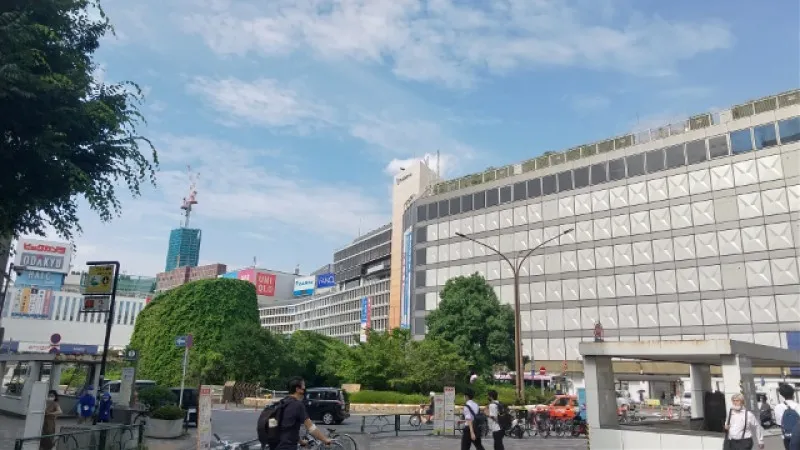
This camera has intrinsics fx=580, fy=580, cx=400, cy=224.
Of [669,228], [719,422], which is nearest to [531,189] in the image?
[669,228]

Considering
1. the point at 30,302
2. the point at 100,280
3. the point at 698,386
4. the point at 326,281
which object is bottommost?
the point at 698,386

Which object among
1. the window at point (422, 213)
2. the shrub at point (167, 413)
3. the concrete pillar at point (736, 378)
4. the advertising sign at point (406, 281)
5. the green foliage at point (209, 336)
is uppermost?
the window at point (422, 213)

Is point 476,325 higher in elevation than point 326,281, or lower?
lower

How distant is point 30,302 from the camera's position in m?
113

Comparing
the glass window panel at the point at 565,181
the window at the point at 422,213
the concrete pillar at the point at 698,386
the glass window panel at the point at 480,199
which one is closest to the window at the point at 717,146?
the glass window panel at the point at 565,181

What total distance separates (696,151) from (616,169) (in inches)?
272

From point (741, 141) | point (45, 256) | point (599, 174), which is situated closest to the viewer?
point (741, 141)

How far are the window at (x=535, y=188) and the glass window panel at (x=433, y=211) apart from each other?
11733 millimetres

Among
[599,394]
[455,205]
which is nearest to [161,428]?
[599,394]

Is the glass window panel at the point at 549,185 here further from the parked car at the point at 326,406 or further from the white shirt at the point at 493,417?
the white shirt at the point at 493,417

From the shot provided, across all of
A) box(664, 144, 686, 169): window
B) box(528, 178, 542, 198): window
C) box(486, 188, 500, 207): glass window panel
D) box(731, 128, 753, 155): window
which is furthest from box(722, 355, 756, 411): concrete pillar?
box(486, 188, 500, 207): glass window panel

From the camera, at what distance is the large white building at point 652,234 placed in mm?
44469

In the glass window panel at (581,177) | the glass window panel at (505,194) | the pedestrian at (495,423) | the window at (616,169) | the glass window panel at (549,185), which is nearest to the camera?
the pedestrian at (495,423)

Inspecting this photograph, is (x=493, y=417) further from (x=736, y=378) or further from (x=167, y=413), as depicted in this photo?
(x=167, y=413)
